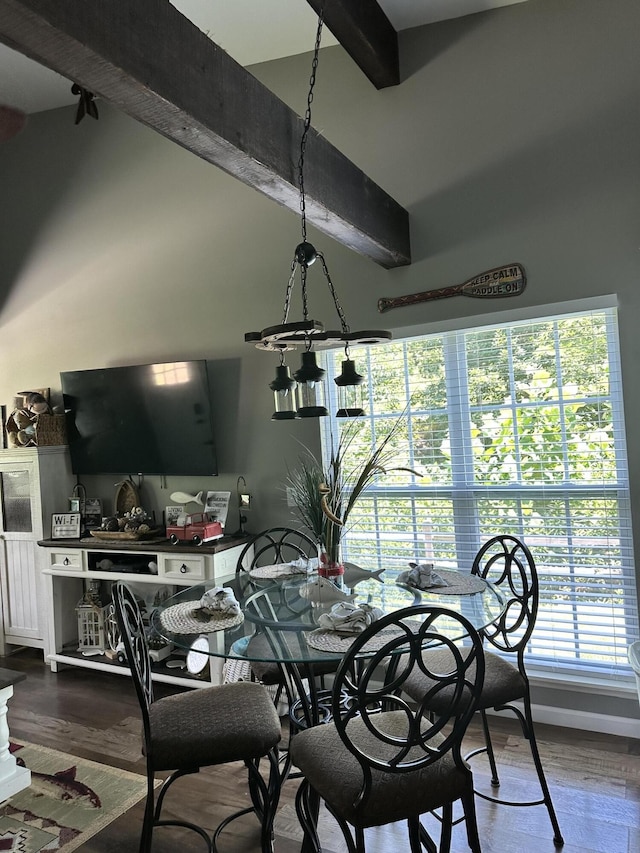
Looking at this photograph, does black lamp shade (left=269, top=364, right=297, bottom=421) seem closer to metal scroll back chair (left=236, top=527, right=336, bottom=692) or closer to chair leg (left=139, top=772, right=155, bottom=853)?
metal scroll back chair (left=236, top=527, right=336, bottom=692)

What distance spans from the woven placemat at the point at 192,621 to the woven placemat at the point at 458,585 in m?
0.74

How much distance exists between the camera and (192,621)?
7.27ft

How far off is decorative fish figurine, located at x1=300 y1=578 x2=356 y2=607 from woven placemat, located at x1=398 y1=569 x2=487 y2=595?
29cm

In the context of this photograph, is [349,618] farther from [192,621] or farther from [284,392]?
[284,392]

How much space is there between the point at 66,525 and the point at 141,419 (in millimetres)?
896

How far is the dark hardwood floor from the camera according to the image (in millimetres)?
2287

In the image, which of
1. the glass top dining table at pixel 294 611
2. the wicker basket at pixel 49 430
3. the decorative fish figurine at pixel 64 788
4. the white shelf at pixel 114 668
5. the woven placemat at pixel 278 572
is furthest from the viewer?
the wicker basket at pixel 49 430

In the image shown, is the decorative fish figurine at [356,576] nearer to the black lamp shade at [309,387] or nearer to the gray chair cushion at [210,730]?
the gray chair cushion at [210,730]

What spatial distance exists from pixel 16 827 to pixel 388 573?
179 cm

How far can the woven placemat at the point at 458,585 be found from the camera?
2453 mm

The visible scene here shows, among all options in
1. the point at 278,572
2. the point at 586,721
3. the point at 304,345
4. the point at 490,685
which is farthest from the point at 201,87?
the point at 586,721

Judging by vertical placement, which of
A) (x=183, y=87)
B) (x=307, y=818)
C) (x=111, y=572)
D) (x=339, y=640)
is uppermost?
(x=183, y=87)

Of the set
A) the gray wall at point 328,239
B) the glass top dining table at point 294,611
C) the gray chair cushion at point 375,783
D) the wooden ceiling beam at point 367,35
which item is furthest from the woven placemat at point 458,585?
the wooden ceiling beam at point 367,35

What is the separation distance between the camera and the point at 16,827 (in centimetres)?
248
